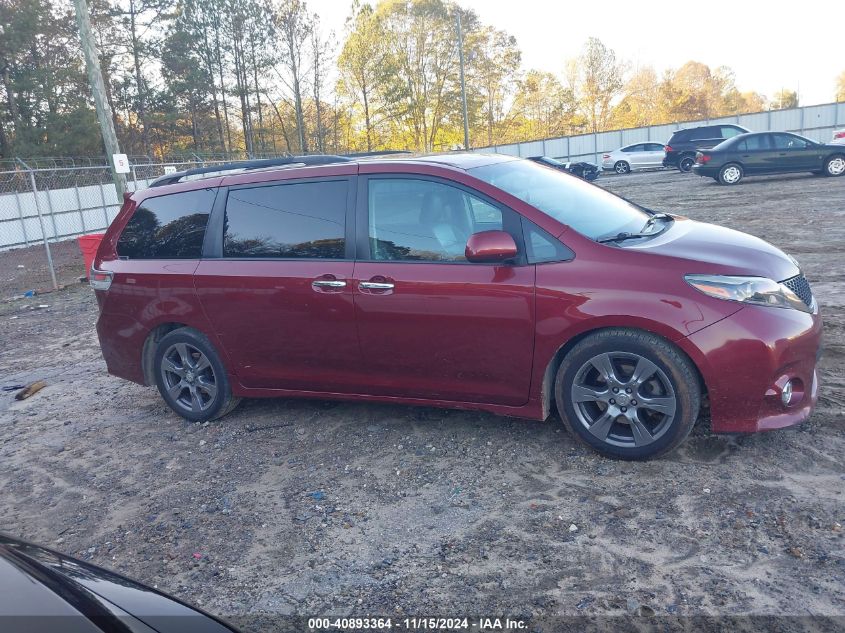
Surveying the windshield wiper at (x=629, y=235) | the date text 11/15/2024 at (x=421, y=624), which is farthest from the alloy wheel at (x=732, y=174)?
the date text 11/15/2024 at (x=421, y=624)

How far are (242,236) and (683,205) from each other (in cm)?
1423

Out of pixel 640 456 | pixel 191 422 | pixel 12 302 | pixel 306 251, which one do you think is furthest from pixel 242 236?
pixel 12 302

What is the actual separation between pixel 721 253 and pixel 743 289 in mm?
337

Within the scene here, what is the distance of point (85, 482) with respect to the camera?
455 centimetres

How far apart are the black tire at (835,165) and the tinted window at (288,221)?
68.5 feet

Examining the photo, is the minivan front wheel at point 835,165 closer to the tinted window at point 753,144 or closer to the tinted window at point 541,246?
the tinted window at point 753,144

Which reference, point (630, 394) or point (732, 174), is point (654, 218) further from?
point (732, 174)

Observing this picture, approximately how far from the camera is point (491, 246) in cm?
398

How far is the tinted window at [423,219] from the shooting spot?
4.27 m

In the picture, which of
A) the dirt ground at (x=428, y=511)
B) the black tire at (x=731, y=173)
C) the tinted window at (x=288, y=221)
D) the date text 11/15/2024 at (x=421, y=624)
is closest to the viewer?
the date text 11/15/2024 at (x=421, y=624)

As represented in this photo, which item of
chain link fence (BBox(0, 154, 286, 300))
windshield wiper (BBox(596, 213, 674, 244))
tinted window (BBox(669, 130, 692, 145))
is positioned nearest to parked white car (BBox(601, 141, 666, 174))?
tinted window (BBox(669, 130, 692, 145))

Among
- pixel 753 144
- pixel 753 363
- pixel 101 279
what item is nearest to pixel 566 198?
pixel 753 363

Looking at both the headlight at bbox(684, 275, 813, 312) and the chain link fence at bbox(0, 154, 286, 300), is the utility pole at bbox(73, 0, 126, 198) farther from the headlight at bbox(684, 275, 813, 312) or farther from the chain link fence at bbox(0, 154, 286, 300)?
the headlight at bbox(684, 275, 813, 312)

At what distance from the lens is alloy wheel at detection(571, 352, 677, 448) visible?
3826 mm
